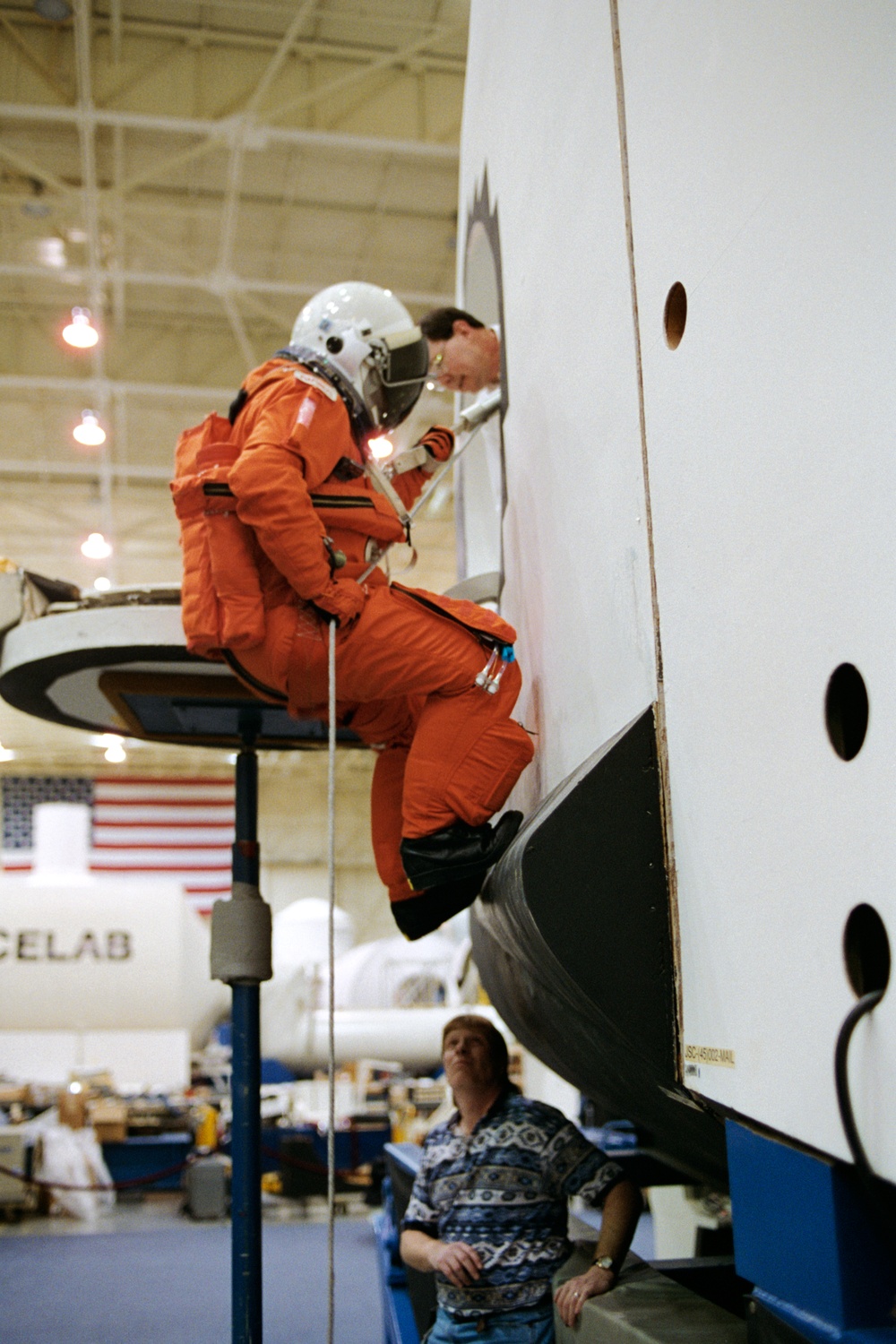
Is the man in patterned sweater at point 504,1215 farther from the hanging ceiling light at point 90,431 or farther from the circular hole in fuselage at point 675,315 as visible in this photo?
the hanging ceiling light at point 90,431

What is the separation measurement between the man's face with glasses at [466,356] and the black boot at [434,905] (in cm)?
168

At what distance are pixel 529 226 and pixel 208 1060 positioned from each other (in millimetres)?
13430

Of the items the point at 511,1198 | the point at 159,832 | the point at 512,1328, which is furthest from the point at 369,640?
the point at 159,832

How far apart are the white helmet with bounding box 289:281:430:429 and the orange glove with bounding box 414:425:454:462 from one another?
147 millimetres

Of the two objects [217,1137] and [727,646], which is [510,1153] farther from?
[217,1137]

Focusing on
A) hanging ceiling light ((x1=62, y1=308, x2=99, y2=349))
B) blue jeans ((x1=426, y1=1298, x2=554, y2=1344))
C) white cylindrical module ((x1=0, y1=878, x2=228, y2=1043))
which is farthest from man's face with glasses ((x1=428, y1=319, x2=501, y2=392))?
white cylindrical module ((x1=0, y1=878, x2=228, y2=1043))

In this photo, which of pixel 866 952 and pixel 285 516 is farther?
pixel 285 516

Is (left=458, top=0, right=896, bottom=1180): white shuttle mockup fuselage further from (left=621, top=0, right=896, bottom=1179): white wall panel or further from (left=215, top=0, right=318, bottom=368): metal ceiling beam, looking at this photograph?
(left=215, top=0, right=318, bottom=368): metal ceiling beam

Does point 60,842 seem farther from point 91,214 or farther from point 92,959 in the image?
point 91,214

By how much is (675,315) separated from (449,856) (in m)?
1.19

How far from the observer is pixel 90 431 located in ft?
39.3

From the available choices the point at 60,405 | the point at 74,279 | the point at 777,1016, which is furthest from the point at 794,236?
the point at 60,405

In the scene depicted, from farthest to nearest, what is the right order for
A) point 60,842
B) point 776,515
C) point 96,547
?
point 60,842 < point 96,547 < point 776,515

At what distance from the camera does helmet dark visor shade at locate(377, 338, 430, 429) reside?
3037 mm
